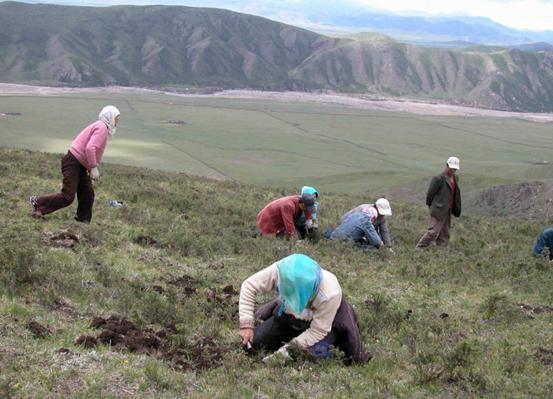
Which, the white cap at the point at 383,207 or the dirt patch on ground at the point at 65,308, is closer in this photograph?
the dirt patch on ground at the point at 65,308

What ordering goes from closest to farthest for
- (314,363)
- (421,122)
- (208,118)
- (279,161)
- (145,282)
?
(314,363) → (145,282) → (279,161) → (208,118) → (421,122)

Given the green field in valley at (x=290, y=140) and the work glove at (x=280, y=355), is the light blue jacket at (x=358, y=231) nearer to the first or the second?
the work glove at (x=280, y=355)

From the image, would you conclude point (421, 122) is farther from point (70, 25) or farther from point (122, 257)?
point (122, 257)

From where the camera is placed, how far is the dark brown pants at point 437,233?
657 inches

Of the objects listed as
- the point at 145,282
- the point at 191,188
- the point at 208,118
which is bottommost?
the point at 208,118

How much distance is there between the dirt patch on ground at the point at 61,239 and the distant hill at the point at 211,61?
146 m

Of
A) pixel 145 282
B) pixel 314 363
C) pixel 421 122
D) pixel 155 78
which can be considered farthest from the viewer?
pixel 155 78

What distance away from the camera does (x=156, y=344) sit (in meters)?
7.69

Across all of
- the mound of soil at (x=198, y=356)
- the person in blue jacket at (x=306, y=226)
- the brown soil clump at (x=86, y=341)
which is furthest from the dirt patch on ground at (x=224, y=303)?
the person in blue jacket at (x=306, y=226)

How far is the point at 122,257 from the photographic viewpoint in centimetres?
1134

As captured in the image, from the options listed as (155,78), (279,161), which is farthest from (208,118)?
(155,78)

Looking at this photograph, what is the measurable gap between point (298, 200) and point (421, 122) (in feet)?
362

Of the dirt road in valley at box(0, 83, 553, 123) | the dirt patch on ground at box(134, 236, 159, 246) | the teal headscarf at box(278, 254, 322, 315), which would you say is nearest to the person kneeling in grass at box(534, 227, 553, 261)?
the dirt patch on ground at box(134, 236, 159, 246)

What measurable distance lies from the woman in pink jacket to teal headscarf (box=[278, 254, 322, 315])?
21.4 feet
